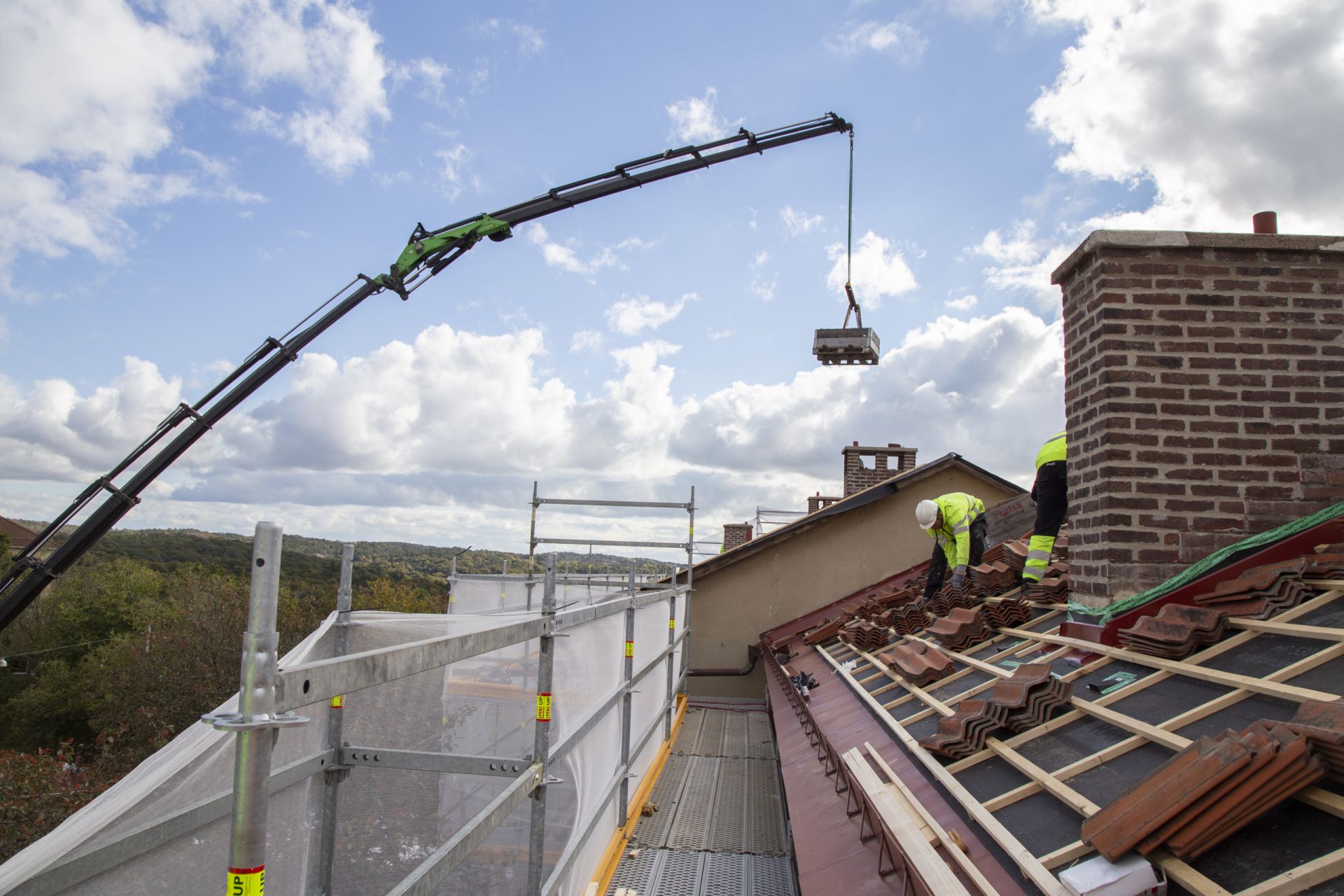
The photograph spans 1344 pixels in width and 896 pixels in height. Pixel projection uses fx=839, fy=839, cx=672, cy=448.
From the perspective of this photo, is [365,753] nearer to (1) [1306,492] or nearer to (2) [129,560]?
(1) [1306,492]

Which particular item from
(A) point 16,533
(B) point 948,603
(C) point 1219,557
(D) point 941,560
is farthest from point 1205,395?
(A) point 16,533

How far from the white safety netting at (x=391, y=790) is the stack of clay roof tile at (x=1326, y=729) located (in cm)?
279

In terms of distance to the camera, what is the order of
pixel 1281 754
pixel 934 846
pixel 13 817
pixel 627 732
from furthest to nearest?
pixel 13 817 < pixel 627 732 < pixel 934 846 < pixel 1281 754

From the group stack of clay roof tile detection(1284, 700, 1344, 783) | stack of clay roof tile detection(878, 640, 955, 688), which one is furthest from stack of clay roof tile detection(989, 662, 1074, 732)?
stack of clay roof tile detection(878, 640, 955, 688)

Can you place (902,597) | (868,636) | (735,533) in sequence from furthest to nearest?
(735,533)
(902,597)
(868,636)

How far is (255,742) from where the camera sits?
1849 millimetres

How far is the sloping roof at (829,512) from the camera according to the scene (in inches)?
581

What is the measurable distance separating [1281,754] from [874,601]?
26.8ft

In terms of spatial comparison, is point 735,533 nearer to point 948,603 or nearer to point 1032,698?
point 948,603

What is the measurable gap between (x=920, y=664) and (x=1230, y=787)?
11.8 ft

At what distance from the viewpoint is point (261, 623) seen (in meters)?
1.86

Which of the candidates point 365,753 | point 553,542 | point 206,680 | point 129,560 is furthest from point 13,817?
point 129,560

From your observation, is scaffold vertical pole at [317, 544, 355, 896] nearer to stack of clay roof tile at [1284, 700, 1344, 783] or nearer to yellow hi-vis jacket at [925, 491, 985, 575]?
stack of clay roof tile at [1284, 700, 1344, 783]

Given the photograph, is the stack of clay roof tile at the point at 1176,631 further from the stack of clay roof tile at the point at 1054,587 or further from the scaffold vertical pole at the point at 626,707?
the scaffold vertical pole at the point at 626,707
